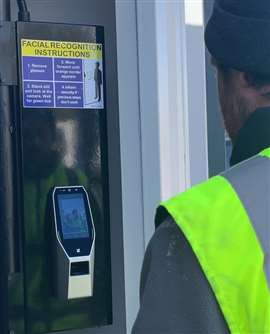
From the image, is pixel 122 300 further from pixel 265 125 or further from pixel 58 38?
pixel 265 125

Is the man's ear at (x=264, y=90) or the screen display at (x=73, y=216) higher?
the man's ear at (x=264, y=90)

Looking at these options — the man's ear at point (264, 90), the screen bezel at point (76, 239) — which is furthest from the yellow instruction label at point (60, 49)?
the man's ear at point (264, 90)

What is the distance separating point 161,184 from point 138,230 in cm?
20

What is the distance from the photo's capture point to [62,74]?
2295mm

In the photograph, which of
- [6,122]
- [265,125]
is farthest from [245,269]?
[6,122]

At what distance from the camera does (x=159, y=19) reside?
2438 millimetres

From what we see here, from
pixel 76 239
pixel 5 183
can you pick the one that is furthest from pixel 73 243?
pixel 5 183

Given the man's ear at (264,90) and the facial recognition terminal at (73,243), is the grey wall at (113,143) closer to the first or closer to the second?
the facial recognition terminal at (73,243)

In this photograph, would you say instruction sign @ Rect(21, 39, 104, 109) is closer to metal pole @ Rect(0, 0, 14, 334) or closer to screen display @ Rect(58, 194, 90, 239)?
metal pole @ Rect(0, 0, 14, 334)

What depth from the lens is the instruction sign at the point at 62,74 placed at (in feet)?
7.33

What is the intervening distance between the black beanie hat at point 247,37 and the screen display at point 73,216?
104 centimetres

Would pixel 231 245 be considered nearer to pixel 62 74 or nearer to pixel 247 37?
pixel 247 37

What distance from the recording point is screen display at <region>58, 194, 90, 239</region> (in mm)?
2221

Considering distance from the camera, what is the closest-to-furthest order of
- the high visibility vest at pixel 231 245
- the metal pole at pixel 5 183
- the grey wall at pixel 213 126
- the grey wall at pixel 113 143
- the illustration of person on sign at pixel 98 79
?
the high visibility vest at pixel 231 245, the metal pole at pixel 5 183, the illustration of person on sign at pixel 98 79, the grey wall at pixel 113 143, the grey wall at pixel 213 126
